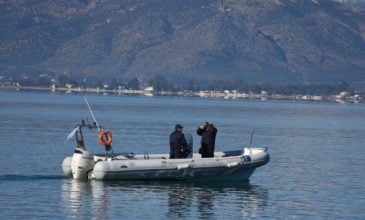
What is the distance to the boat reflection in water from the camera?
35.4 m

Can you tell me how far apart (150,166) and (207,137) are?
7.89 feet

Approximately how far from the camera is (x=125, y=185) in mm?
40719

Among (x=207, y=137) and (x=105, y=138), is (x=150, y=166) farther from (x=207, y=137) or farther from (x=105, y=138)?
(x=207, y=137)

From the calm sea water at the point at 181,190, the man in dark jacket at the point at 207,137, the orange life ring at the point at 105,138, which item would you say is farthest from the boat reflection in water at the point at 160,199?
the orange life ring at the point at 105,138

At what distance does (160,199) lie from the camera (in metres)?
38.1

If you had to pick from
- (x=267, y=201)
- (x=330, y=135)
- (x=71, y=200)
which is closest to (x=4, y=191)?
(x=71, y=200)

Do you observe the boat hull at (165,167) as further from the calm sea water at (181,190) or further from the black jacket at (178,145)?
the black jacket at (178,145)

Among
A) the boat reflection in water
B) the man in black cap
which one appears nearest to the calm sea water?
the boat reflection in water

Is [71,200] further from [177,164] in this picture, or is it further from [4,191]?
[177,164]

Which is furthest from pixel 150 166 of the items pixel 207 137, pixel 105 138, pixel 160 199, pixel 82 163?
pixel 160 199

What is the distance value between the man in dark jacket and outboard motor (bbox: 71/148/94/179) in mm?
3736

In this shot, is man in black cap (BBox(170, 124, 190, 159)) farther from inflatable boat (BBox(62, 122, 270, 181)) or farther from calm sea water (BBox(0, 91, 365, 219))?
calm sea water (BBox(0, 91, 365, 219))

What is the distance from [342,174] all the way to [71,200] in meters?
14.8

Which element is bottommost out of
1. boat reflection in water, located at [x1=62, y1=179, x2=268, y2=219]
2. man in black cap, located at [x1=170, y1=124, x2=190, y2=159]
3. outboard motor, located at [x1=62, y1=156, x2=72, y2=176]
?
boat reflection in water, located at [x1=62, y1=179, x2=268, y2=219]
